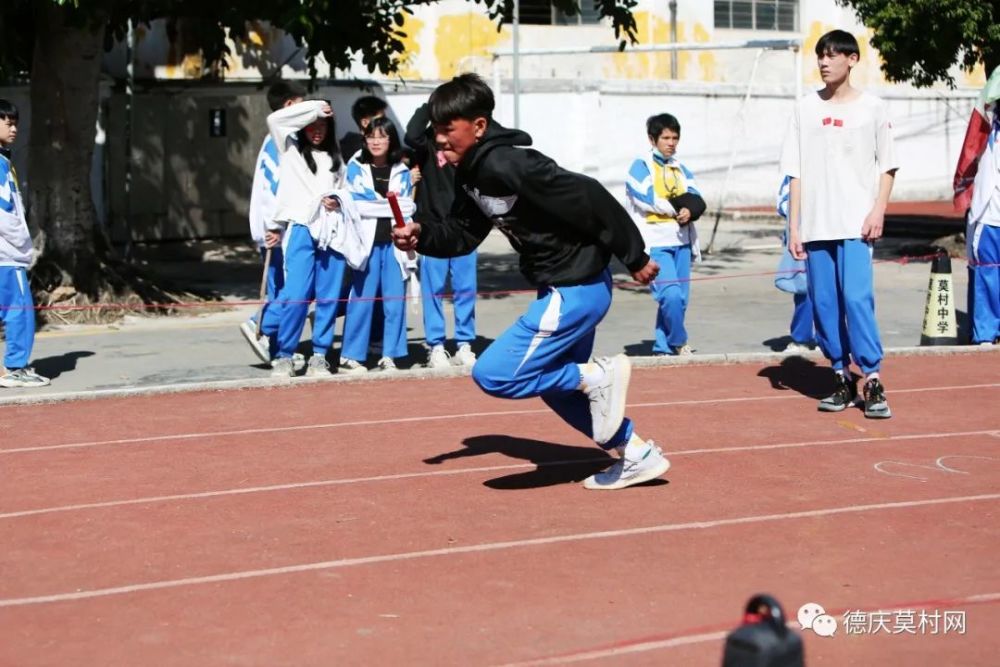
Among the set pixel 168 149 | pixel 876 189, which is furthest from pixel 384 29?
pixel 876 189

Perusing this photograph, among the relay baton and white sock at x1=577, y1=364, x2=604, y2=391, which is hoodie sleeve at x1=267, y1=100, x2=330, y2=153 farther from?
white sock at x1=577, y1=364, x2=604, y2=391

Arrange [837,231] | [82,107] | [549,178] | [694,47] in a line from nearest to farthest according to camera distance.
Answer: [549,178]
[837,231]
[82,107]
[694,47]

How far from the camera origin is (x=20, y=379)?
10.9 metres

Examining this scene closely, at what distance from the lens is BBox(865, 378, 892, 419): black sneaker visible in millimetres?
9227

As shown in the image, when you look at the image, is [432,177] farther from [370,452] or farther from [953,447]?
[953,447]

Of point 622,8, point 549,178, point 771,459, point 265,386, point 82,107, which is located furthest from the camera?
point 622,8

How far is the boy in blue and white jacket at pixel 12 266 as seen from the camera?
1065cm

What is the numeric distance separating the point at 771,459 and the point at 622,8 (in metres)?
10.2

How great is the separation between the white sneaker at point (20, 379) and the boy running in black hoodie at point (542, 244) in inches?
187

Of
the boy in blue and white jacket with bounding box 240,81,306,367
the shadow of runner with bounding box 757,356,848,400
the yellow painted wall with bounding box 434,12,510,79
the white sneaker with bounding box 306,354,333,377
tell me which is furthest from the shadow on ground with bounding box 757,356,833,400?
the yellow painted wall with bounding box 434,12,510,79

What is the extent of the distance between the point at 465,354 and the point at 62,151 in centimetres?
585

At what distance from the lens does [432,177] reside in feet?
36.7

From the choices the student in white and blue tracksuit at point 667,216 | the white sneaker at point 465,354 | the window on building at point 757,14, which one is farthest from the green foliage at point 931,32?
the window on building at point 757,14

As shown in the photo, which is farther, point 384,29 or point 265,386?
point 384,29
